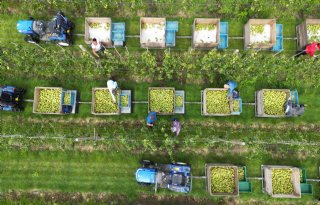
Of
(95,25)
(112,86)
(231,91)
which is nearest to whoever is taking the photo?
(112,86)

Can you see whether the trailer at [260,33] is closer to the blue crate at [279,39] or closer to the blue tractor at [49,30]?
the blue crate at [279,39]

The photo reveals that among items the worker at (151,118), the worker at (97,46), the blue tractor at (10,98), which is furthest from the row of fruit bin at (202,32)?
the blue tractor at (10,98)

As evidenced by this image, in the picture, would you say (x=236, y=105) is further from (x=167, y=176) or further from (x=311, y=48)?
(x=167, y=176)

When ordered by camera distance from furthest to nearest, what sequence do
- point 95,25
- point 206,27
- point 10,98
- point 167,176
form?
point 95,25
point 206,27
point 10,98
point 167,176

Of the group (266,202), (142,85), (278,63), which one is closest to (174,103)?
(142,85)

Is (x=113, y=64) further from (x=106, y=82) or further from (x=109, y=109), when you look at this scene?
(x=109, y=109)

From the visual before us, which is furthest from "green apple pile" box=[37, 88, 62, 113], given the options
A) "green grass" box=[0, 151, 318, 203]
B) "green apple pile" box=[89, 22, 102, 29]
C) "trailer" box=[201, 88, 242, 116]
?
"trailer" box=[201, 88, 242, 116]

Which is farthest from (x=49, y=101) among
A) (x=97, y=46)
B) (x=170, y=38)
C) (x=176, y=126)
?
(x=170, y=38)
